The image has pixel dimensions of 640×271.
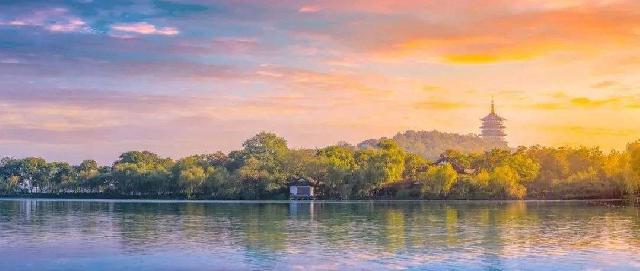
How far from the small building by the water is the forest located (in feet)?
3.68

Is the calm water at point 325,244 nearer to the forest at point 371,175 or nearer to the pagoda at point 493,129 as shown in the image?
the forest at point 371,175

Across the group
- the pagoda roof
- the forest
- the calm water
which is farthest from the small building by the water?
the pagoda roof

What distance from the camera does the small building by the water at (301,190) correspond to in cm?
8132

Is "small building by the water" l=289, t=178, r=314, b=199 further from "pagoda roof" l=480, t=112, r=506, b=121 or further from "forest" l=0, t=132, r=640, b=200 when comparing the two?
"pagoda roof" l=480, t=112, r=506, b=121

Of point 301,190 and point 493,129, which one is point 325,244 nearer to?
point 301,190

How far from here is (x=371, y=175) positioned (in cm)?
7675

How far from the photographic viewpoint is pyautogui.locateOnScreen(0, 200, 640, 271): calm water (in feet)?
72.1

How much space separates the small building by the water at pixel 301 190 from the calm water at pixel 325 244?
39759 millimetres

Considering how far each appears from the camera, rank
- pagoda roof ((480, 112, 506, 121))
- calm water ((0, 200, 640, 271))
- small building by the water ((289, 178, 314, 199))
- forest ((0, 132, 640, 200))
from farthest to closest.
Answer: pagoda roof ((480, 112, 506, 121))
small building by the water ((289, 178, 314, 199))
forest ((0, 132, 640, 200))
calm water ((0, 200, 640, 271))

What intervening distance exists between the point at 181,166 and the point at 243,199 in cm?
1155

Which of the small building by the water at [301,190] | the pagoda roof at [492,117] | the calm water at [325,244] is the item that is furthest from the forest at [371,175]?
the pagoda roof at [492,117]

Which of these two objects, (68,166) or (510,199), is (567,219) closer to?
(510,199)

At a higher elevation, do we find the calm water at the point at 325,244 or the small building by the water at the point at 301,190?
the small building by the water at the point at 301,190

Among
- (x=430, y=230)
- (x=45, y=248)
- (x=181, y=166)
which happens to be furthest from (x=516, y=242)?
(x=181, y=166)
